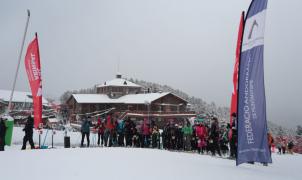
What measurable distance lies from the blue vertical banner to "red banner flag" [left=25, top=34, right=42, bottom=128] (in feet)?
30.6

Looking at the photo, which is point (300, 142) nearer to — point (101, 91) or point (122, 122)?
point (122, 122)

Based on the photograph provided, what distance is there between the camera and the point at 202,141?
1507 centimetres

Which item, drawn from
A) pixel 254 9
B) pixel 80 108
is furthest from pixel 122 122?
pixel 80 108

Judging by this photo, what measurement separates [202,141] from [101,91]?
57520 millimetres

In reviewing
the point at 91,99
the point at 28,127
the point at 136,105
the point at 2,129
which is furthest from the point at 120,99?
the point at 28,127

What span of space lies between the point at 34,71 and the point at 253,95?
408 inches

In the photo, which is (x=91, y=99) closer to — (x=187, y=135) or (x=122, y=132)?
(x=122, y=132)

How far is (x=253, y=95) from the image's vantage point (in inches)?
333

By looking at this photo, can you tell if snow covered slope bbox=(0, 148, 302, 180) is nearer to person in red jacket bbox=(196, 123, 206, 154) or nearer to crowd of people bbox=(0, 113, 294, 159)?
crowd of people bbox=(0, 113, 294, 159)

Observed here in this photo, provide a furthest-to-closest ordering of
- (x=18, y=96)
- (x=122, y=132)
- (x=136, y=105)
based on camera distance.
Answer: (x=18, y=96)
(x=136, y=105)
(x=122, y=132)

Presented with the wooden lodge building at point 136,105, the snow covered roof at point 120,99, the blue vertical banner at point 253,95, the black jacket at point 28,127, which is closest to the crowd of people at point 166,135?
the black jacket at point 28,127

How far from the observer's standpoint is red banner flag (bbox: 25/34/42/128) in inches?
517

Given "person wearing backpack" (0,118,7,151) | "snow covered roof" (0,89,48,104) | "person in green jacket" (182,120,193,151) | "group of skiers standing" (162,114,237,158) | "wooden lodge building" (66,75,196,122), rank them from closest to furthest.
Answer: "person wearing backpack" (0,118,7,151) < "group of skiers standing" (162,114,237,158) < "person in green jacket" (182,120,193,151) < "wooden lodge building" (66,75,196,122) < "snow covered roof" (0,89,48,104)

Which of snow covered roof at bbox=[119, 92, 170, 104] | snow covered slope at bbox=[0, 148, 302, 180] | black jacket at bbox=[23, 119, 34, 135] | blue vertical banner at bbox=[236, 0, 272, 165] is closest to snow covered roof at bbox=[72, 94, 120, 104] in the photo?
snow covered roof at bbox=[119, 92, 170, 104]
